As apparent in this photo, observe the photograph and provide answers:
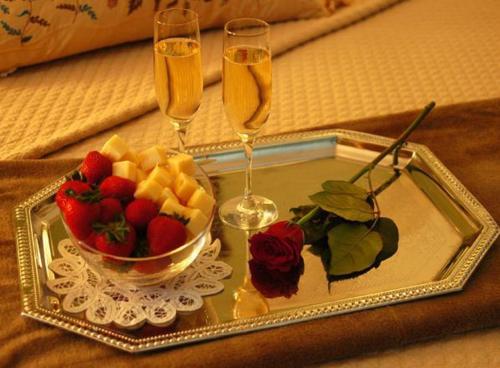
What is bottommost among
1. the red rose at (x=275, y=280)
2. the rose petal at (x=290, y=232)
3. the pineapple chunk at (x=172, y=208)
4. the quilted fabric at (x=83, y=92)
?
the quilted fabric at (x=83, y=92)

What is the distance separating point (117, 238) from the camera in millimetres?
656

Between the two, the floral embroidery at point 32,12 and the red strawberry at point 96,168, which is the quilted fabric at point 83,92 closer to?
the floral embroidery at point 32,12

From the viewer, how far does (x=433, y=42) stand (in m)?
1.37

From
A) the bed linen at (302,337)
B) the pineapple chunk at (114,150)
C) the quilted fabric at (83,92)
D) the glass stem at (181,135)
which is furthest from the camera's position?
the quilted fabric at (83,92)

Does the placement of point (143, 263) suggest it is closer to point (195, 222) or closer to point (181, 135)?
point (195, 222)

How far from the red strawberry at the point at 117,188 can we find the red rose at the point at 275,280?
148mm

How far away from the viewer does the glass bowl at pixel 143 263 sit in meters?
0.67

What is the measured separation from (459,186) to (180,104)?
337 mm

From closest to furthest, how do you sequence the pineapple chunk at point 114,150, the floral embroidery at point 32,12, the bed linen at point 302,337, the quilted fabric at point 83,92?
the bed linen at point 302,337 → the pineapple chunk at point 114,150 → the quilted fabric at point 83,92 → the floral embroidery at point 32,12

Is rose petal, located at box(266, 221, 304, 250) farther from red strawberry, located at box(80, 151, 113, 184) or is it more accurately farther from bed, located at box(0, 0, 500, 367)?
bed, located at box(0, 0, 500, 367)

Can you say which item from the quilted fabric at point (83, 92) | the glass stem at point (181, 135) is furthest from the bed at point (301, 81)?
the glass stem at point (181, 135)

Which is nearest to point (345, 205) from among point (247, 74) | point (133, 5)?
point (247, 74)

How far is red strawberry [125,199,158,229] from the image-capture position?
2.21 ft

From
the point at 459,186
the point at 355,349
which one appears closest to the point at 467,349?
the point at 355,349
